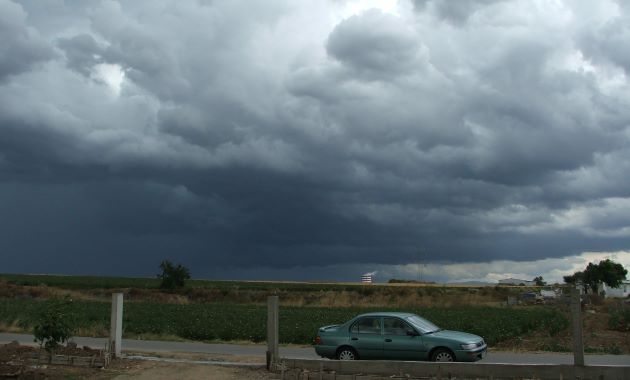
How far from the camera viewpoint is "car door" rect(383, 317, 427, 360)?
16.0 metres

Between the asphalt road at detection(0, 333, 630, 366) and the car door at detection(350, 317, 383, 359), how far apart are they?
3615mm

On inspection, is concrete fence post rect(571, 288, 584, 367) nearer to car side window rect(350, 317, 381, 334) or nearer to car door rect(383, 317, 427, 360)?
car door rect(383, 317, 427, 360)

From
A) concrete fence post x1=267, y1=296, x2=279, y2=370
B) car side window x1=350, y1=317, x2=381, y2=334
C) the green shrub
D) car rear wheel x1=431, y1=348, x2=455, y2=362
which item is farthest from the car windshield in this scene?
the green shrub

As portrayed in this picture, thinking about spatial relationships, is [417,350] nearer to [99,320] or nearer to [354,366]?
[354,366]

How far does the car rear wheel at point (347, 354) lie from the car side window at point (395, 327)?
1.01 metres

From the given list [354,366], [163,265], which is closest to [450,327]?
[354,366]

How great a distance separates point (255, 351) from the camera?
22.8 meters

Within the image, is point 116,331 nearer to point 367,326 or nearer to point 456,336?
point 367,326

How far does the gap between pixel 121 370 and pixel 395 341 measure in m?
7.03

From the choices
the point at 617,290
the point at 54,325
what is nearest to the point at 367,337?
the point at 54,325

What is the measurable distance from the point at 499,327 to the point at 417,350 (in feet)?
47.4

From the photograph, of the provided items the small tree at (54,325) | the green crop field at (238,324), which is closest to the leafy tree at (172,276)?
the green crop field at (238,324)

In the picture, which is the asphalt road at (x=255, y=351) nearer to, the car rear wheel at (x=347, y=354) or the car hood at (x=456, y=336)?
the car hood at (x=456, y=336)

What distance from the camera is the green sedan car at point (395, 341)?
15844mm
